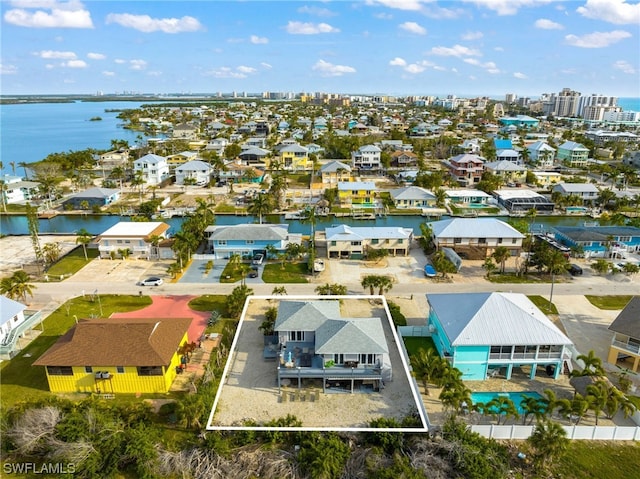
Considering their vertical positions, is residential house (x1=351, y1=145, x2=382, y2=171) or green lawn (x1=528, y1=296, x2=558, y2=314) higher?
residential house (x1=351, y1=145, x2=382, y2=171)

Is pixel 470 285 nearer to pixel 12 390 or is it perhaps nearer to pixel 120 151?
pixel 12 390

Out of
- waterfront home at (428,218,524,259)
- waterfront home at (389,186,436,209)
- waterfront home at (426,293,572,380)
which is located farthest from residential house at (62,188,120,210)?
waterfront home at (426,293,572,380)

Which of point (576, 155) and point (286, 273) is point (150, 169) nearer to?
point (286, 273)

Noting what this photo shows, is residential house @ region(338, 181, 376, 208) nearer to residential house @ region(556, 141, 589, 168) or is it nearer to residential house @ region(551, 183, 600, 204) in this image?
residential house @ region(551, 183, 600, 204)

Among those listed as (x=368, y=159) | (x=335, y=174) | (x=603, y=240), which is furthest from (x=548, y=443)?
(x=368, y=159)

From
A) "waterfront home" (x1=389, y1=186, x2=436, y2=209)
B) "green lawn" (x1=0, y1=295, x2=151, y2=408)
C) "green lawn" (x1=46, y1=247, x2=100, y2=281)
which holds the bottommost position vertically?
"green lawn" (x1=0, y1=295, x2=151, y2=408)

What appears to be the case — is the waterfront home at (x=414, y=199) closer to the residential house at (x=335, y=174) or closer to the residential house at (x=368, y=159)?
the residential house at (x=335, y=174)

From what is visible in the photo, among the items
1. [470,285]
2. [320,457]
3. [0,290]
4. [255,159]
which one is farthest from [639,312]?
[255,159]
